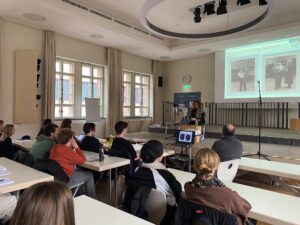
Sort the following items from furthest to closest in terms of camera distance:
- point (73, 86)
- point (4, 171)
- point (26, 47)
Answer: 1. point (73, 86)
2. point (26, 47)
3. point (4, 171)

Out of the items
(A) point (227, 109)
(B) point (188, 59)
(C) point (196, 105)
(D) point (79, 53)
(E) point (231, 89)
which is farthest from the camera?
(B) point (188, 59)

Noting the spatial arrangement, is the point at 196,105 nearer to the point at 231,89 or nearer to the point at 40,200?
the point at 231,89

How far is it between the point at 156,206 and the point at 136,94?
847cm

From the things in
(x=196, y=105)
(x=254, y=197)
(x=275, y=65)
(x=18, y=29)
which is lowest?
(x=254, y=197)

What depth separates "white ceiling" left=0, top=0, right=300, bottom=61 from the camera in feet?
17.9

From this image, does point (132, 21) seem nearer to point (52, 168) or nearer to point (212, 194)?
point (52, 168)

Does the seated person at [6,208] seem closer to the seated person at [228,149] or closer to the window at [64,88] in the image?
the seated person at [228,149]

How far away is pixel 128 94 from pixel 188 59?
2988 mm

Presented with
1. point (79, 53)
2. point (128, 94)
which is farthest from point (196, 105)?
point (79, 53)

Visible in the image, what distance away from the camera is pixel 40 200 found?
30.4 inches

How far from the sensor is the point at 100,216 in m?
1.44

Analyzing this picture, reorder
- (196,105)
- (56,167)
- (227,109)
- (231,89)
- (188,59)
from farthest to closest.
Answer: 1. (188,59)
2. (227,109)
3. (231,89)
4. (196,105)
5. (56,167)

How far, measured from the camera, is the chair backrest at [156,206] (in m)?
1.74

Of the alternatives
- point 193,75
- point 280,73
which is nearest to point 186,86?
point 193,75
